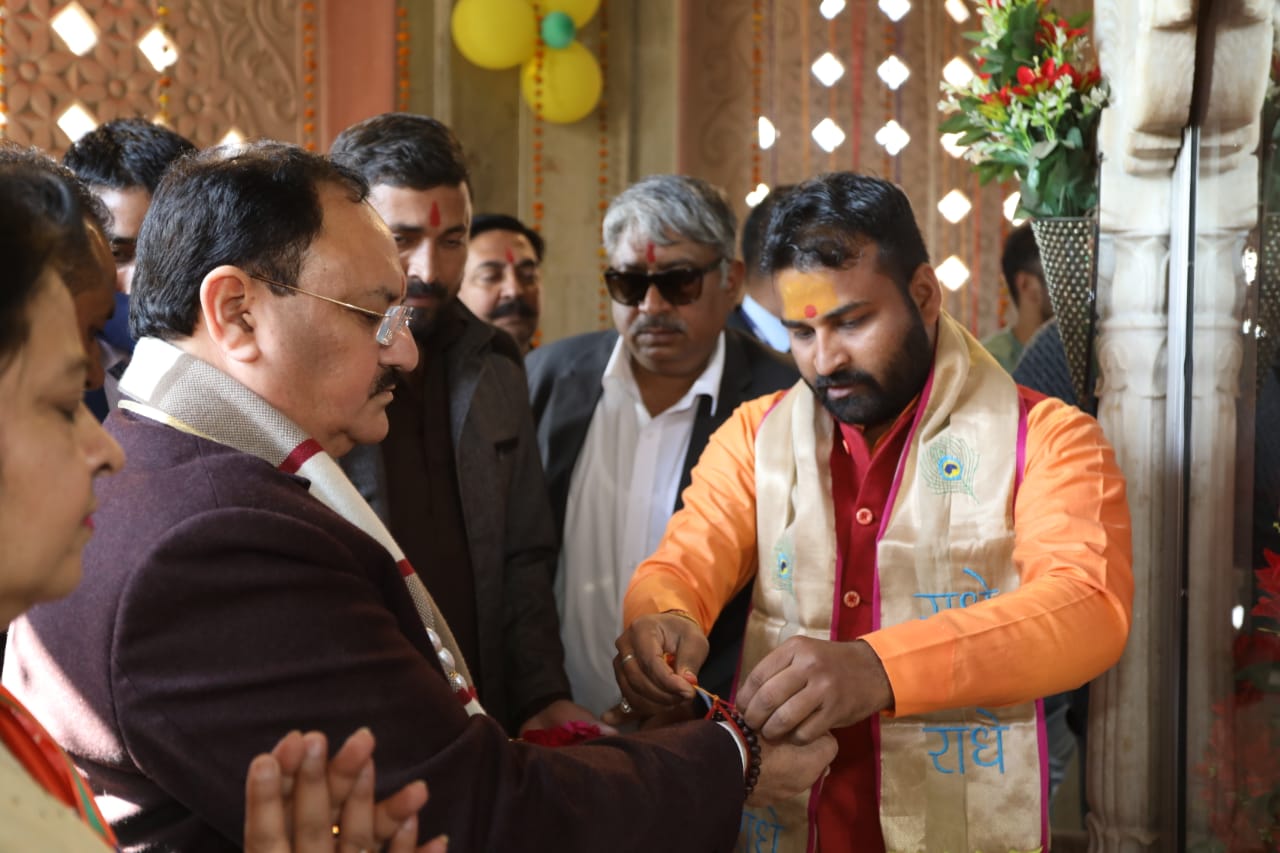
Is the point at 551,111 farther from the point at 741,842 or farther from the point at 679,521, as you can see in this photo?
the point at 741,842

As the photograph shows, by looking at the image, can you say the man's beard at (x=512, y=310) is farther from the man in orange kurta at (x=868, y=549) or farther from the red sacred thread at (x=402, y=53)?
the man in orange kurta at (x=868, y=549)

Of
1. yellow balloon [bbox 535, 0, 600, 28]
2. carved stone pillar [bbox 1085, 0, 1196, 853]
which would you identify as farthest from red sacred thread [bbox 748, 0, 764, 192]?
carved stone pillar [bbox 1085, 0, 1196, 853]

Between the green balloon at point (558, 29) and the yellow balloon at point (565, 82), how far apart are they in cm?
12

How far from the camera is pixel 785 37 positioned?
700 cm

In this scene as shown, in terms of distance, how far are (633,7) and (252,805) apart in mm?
5522

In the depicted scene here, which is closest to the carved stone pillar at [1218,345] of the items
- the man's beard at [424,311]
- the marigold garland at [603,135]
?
the man's beard at [424,311]

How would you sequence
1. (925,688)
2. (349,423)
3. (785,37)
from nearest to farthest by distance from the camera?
(349,423), (925,688), (785,37)

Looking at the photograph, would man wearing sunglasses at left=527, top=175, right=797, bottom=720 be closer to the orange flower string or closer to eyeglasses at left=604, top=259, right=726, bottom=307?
eyeglasses at left=604, top=259, right=726, bottom=307

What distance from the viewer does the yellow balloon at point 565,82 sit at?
6.15 metres

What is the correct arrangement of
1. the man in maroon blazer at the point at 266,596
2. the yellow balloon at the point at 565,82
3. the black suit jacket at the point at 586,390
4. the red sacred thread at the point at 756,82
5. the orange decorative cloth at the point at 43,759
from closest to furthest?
the orange decorative cloth at the point at 43,759, the man in maroon blazer at the point at 266,596, the black suit jacket at the point at 586,390, the yellow balloon at the point at 565,82, the red sacred thread at the point at 756,82

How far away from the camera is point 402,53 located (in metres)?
5.98

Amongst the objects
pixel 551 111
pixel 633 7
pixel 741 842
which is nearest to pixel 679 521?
pixel 741 842

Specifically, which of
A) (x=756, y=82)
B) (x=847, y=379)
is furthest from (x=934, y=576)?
(x=756, y=82)

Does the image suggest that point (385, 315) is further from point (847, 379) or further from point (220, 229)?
point (847, 379)
